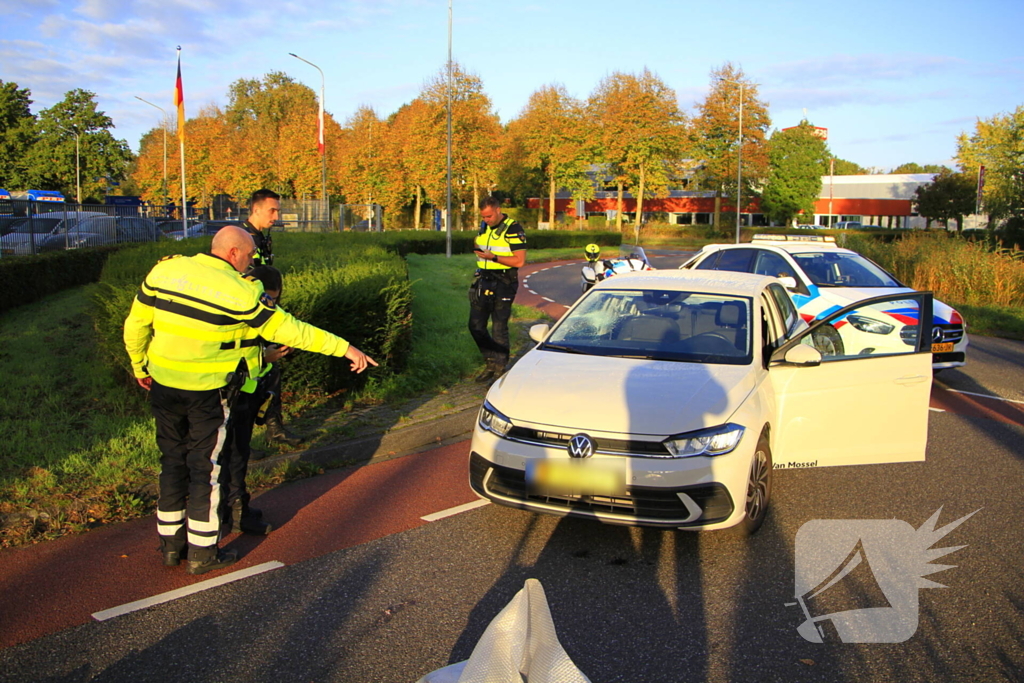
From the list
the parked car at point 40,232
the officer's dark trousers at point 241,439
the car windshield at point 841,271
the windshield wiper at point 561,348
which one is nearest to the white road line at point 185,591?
the officer's dark trousers at point 241,439

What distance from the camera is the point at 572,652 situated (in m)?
3.62

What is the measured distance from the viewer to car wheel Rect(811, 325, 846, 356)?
232 inches

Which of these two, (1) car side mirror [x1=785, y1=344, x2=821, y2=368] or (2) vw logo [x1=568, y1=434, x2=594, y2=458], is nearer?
(2) vw logo [x1=568, y1=434, x2=594, y2=458]

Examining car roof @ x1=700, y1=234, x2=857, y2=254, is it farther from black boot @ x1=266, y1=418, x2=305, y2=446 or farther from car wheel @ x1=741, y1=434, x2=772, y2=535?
black boot @ x1=266, y1=418, x2=305, y2=446

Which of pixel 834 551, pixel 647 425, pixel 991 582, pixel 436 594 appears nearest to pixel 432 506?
pixel 436 594

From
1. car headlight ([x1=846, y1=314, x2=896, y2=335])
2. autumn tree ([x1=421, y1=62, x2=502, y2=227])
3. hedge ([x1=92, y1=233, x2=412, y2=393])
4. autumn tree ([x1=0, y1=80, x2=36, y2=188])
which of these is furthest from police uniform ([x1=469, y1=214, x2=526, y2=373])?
autumn tree ([x1=0, y1=80, x2=36, y2=188])

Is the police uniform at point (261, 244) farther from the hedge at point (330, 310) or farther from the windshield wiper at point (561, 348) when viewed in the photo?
the windshield wiper at point (561, 348)

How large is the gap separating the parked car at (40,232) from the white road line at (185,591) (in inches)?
655

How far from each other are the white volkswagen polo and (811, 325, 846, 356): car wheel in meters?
0.04

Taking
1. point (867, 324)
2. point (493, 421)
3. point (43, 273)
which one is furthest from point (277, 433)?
point (43, 273)

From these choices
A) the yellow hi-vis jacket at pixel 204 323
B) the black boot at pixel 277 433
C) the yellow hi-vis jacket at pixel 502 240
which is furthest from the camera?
the yellow hi-vis jacket at pixel 502 240

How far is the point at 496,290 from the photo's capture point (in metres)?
9.33

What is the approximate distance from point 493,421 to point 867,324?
10.2 ft

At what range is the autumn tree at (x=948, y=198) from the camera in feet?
222
